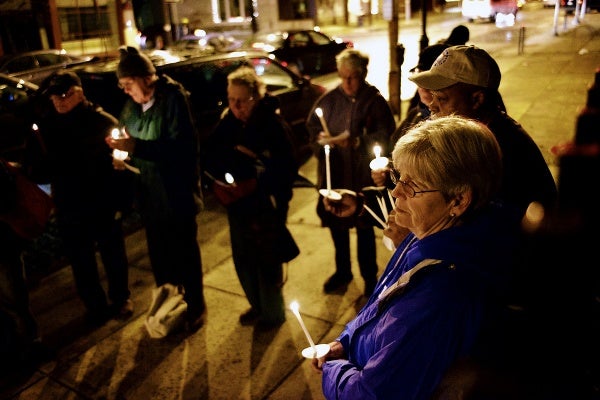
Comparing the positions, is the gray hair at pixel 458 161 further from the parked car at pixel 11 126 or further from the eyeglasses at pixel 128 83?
the parked car at pixel 11 126

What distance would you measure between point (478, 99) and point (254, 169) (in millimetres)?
1711

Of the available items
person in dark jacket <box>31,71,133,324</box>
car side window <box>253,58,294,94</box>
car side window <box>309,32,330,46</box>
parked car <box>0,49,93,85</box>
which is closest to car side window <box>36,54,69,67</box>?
parked car <box>0,49,93,85</box>

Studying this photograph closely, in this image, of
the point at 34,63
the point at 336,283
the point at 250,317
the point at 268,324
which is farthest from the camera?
the point at 34,63

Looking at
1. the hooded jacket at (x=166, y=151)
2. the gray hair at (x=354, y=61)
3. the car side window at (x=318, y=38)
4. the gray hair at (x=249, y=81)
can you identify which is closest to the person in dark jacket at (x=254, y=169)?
the gray hair at (x=249, y=81)

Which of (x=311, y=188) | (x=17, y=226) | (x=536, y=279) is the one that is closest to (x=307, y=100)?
(x=311, y=188)

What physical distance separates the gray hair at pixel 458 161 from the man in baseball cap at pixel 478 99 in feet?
2.97

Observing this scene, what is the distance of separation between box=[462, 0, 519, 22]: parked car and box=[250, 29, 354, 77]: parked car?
1761 cm

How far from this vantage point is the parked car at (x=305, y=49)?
629 inches

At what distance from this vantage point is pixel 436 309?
1355 mm

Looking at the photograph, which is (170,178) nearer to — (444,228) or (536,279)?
(444,228)

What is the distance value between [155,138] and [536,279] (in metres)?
3.38

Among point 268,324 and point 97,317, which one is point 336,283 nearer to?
point 268,324

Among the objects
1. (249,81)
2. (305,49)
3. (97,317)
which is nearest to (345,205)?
(249,81)

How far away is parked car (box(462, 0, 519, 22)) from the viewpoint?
1226 inches
